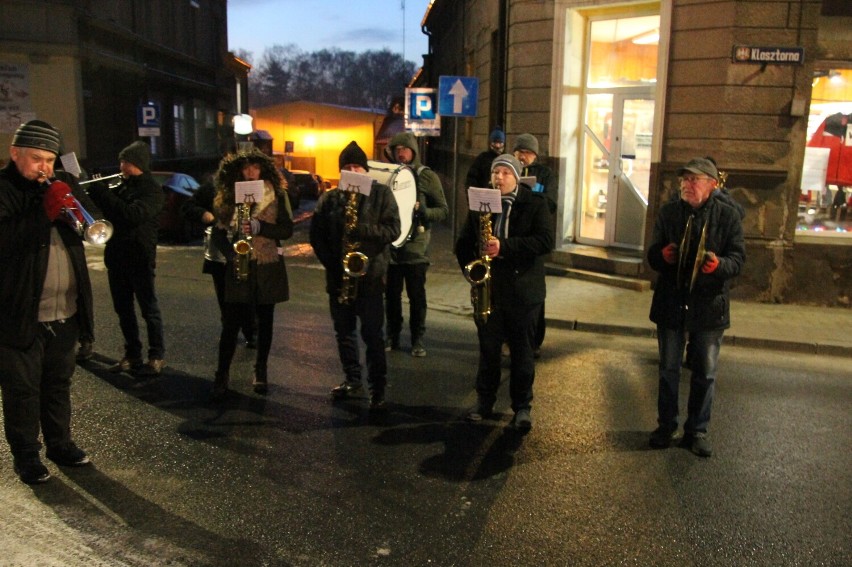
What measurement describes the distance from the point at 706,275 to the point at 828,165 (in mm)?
6759

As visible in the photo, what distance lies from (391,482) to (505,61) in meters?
9.82

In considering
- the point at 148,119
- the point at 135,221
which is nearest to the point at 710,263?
the point at 135,221

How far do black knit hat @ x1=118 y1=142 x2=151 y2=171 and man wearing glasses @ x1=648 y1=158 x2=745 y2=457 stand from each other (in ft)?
13.4

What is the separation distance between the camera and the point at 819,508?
169 inches

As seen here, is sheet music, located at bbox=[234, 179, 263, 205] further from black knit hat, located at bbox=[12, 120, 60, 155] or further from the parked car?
the parked car

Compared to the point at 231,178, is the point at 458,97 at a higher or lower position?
higher

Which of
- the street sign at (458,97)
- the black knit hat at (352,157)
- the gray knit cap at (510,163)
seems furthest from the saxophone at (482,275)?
the street sign at (458,97)

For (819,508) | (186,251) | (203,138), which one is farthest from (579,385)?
(203,138)

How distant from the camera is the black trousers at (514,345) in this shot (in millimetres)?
5242

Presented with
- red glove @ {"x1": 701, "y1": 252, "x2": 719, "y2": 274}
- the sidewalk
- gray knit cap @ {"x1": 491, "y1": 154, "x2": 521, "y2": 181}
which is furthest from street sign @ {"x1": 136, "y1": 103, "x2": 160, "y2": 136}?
red glove @ {"x1": 701, "y1": 252, "x2": 719, "y2": 274}

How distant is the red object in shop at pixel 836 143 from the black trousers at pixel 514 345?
7098mm

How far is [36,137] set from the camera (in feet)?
13.9

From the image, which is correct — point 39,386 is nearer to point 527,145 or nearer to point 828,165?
point 527,145

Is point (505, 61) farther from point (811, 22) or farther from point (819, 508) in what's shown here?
point (819, 508)
